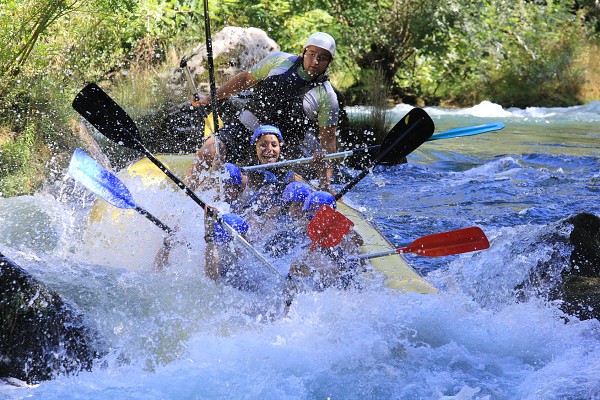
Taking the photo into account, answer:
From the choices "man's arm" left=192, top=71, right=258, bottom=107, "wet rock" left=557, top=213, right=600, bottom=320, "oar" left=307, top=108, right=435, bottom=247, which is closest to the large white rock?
"man's arm" left=192, top=71, right=258, bottom=107

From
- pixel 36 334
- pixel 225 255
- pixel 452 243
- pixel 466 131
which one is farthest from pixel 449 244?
pixel 36 334

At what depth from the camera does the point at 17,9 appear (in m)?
5.92

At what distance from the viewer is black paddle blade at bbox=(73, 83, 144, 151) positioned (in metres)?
4.08

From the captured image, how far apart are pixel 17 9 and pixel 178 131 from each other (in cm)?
252

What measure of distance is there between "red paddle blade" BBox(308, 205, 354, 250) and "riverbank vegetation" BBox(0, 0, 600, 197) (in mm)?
2846

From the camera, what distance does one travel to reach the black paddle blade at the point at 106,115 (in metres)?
4.08

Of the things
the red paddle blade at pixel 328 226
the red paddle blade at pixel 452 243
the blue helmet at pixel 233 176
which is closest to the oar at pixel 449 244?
the red paddle blade at pixel 452 243

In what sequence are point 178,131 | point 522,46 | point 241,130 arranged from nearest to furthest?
point 241,130 < point 178,131 < point 522,46

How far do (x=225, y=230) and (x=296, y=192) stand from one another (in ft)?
1.76

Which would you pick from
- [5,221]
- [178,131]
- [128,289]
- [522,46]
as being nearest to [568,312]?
[128,289]

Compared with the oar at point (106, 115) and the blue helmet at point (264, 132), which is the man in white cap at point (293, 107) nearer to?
the blue helmet at point (264, 132)

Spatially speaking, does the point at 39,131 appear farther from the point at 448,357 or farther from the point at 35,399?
the point at 448,357

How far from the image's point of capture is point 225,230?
3.81 metres

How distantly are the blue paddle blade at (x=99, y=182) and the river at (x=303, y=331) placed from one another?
0.36 meters
